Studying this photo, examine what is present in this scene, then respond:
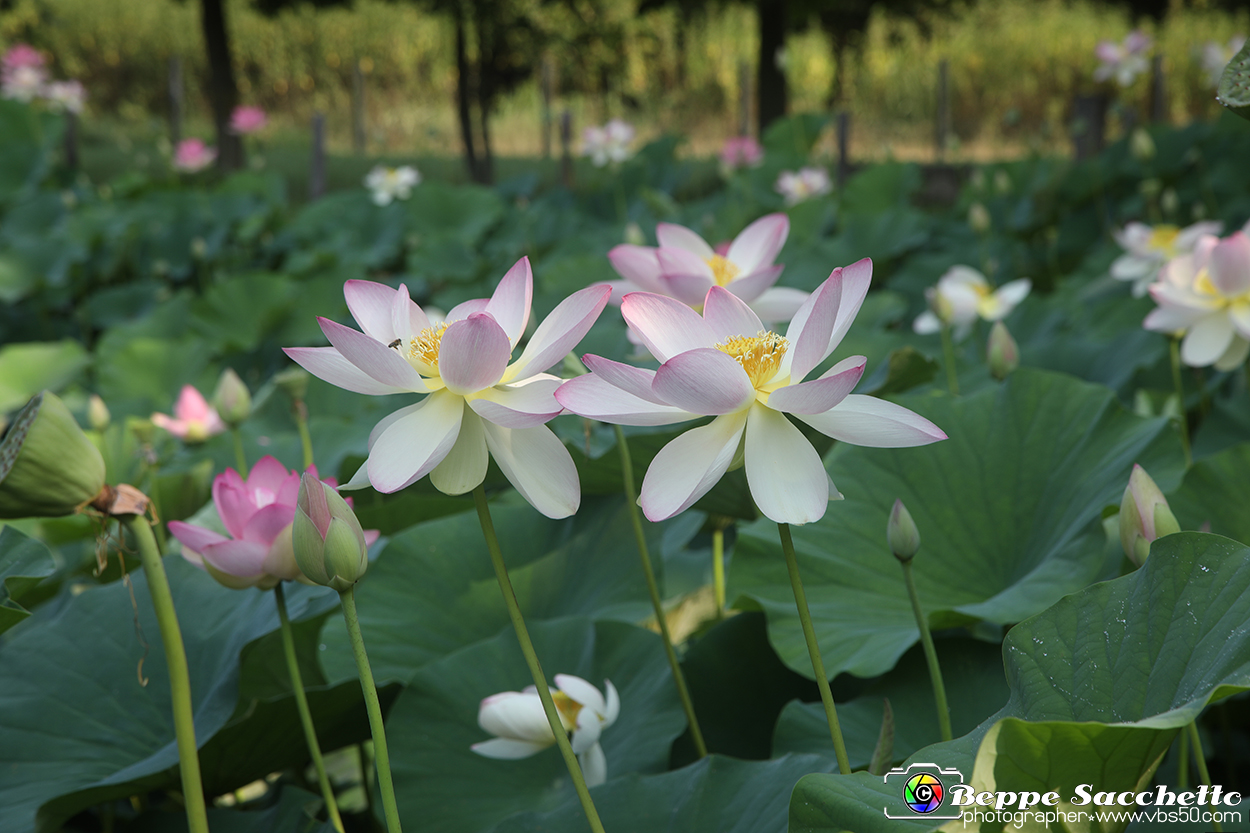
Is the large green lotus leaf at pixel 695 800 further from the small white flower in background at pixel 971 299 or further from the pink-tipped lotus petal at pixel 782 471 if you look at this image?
the small white flower in background at pixel 971 299

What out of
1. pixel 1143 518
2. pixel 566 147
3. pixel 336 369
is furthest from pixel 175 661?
pixel 566 147

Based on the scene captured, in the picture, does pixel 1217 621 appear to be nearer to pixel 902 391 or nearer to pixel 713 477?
pixel 713 477

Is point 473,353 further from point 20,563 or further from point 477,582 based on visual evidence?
point 477,582

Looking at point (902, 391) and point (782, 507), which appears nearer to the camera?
point (782, 507)

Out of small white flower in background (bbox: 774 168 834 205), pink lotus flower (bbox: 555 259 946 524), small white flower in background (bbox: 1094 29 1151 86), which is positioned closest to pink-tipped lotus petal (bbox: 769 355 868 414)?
pink lotus flower (bbox: 555 259 946 524)

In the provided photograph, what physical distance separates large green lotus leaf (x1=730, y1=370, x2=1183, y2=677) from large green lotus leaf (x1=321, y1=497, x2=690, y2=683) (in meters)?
0.18

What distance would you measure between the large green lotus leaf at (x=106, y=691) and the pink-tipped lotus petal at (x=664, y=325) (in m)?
0.46

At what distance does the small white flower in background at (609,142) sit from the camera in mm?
4180

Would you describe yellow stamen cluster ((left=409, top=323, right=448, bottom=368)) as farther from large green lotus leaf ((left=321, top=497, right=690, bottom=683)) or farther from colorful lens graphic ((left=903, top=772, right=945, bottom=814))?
large green lotus leaf ((left=321, top=497, right=690, bottom=683))

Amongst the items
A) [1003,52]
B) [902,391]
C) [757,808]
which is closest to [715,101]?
[1003,52]

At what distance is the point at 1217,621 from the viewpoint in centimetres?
57

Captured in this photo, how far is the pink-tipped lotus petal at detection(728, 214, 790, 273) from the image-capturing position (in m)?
0.92

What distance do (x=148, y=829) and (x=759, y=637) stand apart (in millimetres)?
695

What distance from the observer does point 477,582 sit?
119 centimetres
